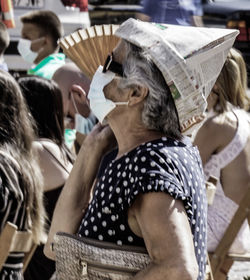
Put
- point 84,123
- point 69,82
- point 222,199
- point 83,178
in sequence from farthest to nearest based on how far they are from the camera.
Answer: point 69,82 < point 84,123 < point 222,199 < point 83,178

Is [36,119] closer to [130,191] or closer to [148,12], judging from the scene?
[148,12]

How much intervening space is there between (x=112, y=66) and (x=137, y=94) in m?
0.12

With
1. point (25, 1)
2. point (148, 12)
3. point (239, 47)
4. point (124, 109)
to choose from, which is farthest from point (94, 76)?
point (239, 47)

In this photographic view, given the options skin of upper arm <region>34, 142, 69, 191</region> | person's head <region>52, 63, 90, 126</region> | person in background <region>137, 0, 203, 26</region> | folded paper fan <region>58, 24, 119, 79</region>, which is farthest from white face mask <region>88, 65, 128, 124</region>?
person's head <region>52, 63, 90, 126</region>

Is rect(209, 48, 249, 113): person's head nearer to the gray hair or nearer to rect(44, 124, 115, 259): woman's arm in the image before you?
rect(44, 124, 115, 259): woman's arm

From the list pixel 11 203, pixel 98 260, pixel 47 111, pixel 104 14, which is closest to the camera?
pixel 98 260

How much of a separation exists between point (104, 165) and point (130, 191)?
16.6 inches

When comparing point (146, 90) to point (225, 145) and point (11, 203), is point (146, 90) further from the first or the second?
point (225, 145)

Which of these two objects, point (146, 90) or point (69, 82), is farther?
point (69, 82)

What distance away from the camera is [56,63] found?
659 cm

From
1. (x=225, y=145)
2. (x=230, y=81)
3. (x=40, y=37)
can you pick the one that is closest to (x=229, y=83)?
(x=230, y=81)

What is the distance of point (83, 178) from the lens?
254 cm

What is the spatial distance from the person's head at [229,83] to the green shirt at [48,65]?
223 centimetres

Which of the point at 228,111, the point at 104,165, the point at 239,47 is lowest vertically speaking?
the point at 239,47
